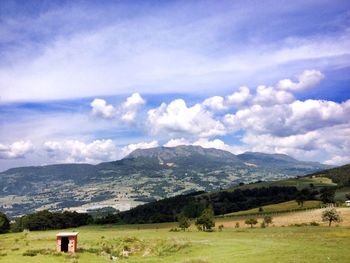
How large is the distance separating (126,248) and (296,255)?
3529 cm

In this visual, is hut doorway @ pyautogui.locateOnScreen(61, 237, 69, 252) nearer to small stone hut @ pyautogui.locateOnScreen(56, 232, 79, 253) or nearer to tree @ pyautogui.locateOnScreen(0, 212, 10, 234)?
small stone hut @ pyautogui.locateOnScreen(56, 232, 79, 253)

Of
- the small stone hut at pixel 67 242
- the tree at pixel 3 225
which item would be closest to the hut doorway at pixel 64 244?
the small stone hut at pixel 67 242

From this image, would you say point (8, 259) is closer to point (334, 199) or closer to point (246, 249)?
point (246, 249)

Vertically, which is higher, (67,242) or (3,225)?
(67,242)

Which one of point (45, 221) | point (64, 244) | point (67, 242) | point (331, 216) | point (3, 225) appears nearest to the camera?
point (64, 244)

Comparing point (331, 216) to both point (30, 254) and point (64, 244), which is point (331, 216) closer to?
point (64, 244)

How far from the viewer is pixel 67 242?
207ft

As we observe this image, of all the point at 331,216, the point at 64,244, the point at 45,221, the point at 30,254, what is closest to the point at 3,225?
the point at 45,221

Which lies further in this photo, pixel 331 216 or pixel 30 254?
pixel 331 216

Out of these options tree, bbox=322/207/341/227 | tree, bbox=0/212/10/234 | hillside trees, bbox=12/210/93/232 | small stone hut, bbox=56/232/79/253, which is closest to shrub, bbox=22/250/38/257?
small stone hut, bbox=56/232/79/253

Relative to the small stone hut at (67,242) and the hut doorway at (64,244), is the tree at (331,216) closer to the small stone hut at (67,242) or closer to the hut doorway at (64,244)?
the small stone hut at (67,242)

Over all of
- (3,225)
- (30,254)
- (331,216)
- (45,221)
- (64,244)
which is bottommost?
(3,225)

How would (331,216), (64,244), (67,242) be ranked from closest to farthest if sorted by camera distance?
(64,244) → (67,242) → (331,216)

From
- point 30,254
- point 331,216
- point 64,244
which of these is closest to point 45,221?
point 64,244
